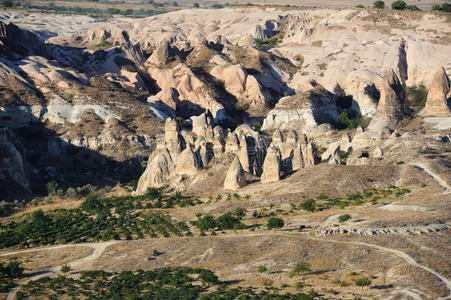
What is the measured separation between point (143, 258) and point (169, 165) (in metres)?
21.4

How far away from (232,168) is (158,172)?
9.83 metres

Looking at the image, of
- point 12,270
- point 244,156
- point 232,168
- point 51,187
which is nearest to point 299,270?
point 12,270

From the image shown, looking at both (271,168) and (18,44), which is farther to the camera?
(18,44)

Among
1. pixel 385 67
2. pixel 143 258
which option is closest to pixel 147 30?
pixel 385 67

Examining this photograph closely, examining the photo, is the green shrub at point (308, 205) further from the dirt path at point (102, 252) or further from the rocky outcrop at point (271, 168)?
the rocky outcrop at point (271, 168)

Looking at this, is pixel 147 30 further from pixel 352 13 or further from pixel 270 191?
pixel 270 191

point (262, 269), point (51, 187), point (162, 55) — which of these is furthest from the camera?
point (162, 55)

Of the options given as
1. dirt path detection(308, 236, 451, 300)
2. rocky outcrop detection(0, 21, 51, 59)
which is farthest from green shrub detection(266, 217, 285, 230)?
rocky outcrop detection(0, 21, 51, 59)

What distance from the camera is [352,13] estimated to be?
5497 inches

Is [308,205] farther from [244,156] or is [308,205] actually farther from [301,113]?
[301,113]

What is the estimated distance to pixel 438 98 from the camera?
9650 centimetres

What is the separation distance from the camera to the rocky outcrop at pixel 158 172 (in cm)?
6266

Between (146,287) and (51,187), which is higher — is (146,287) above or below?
below

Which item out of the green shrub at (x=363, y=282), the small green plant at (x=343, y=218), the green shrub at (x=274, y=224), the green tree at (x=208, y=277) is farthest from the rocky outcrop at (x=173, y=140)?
the green shrub at (x=363, y=282)
